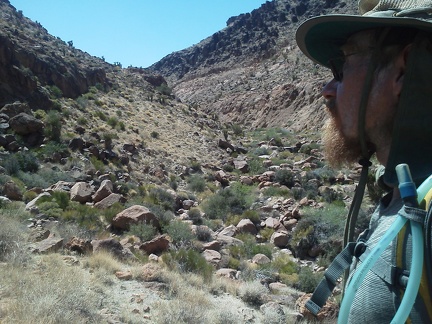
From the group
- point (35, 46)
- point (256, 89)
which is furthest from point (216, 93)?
point (35, 46)

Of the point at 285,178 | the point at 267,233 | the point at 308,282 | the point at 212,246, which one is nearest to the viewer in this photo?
the point at 308,282

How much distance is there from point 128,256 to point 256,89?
140 feet

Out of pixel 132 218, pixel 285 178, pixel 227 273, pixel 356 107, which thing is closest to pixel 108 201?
pixel 132 218

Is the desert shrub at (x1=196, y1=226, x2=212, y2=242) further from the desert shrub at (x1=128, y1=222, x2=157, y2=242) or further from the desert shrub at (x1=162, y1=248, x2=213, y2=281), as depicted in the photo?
the desert shrub at (x1=162, y1=248, x2=213, y2=281)

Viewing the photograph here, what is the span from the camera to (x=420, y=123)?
1318 millimetres

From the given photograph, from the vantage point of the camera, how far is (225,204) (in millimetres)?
14828

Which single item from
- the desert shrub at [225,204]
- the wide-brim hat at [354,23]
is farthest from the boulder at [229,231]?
→ the wide-brim hat at [354,23]

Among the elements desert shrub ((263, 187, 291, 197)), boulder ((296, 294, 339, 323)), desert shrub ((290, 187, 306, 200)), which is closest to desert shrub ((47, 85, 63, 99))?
desert shrub ((263, 187, 291, 197))

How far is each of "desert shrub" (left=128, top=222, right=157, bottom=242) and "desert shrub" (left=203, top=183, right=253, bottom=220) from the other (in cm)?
400

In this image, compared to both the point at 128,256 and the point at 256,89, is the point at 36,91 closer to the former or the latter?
the point at 128,256

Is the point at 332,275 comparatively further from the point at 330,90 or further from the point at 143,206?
the point at 143,206

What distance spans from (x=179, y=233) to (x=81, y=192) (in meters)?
4.36

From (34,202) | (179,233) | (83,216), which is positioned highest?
(34,202)

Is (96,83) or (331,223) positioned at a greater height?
(96,83)
